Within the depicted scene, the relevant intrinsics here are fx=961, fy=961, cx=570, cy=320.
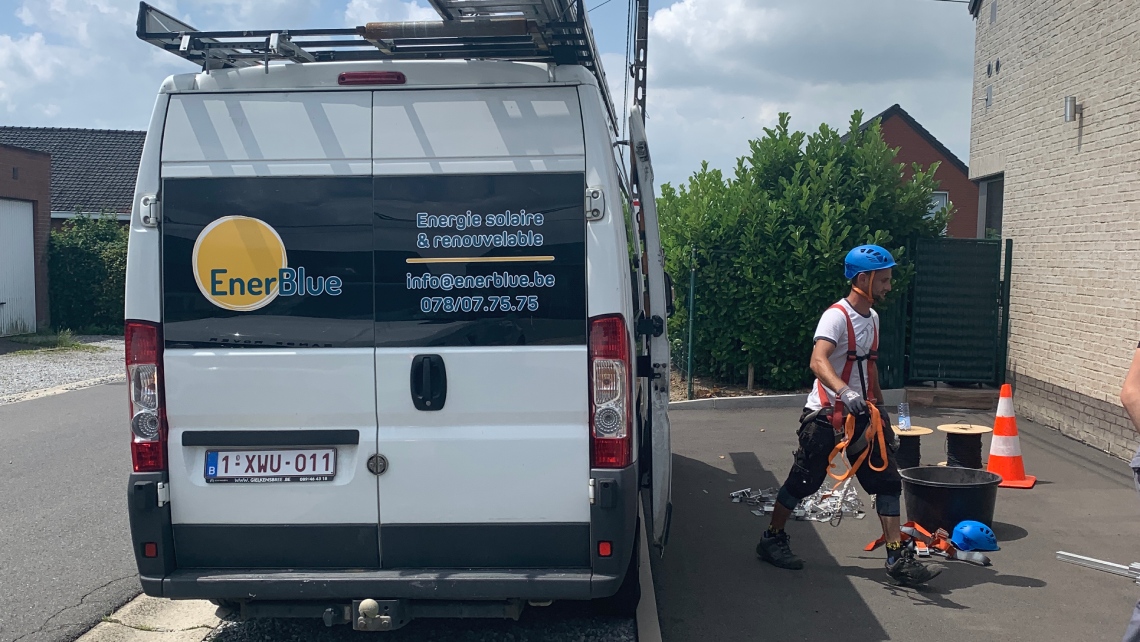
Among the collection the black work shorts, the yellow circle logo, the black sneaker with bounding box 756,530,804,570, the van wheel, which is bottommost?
the black sneaker with bounding box 756,530,804,570

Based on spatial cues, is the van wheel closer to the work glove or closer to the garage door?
the work glove

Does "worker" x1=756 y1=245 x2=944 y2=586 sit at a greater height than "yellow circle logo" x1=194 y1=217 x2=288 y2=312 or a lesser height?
lesser

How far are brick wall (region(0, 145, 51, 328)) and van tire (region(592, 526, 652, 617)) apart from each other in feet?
75.7

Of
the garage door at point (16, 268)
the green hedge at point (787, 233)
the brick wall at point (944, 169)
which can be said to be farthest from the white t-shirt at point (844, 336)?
the brick wall at point (944, 169)

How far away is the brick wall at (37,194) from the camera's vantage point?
23109mm

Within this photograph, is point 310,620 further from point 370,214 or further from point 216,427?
point 370,214

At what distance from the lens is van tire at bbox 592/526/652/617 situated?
453cm

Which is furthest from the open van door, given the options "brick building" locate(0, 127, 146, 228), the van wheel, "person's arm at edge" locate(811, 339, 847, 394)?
"brick building" locate(0, 127, 146, 228)

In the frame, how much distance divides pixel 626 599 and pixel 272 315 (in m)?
2.12

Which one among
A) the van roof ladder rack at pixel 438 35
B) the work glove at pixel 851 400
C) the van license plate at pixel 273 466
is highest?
the van roof ladder rack at pixel 438 35

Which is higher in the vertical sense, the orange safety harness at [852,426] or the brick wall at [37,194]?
the brick wall at [37,194]

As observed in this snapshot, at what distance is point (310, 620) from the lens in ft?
16.2

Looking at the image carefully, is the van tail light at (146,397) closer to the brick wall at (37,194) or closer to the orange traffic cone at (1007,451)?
the orange traffic cone at (1007,451)

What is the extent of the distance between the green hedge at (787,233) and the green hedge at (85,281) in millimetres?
17834
